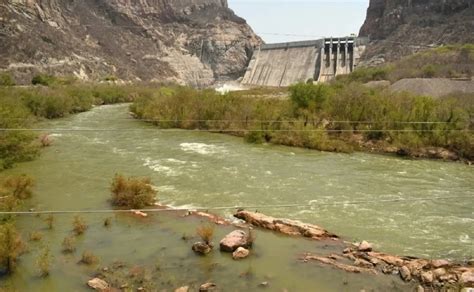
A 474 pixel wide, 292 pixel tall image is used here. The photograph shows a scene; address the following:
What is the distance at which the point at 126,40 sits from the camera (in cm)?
8688

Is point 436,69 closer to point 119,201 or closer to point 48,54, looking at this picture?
point 119,201

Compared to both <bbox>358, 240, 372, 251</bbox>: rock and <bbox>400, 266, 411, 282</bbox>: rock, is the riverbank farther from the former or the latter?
<bbox>400, 266, 411, 282</bbox>: rock

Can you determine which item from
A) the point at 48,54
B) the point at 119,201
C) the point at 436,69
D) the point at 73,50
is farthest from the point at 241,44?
the point at 119,201

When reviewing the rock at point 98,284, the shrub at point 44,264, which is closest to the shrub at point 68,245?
the shrub at point 44,264

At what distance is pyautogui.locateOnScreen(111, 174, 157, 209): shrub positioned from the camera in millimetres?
14320

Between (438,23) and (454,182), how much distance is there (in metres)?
59.0

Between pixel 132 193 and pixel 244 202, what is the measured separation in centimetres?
351

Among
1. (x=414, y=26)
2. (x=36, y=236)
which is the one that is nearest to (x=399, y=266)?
(x=36, y=236)

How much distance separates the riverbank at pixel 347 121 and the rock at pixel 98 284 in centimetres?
1699

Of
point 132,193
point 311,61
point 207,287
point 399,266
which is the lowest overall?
point 207,287

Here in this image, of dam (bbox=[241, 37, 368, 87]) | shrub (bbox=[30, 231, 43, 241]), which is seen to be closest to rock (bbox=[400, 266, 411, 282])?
shrub (bbox=[30, 231, 43, 241])

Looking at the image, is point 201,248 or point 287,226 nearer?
point 201,248

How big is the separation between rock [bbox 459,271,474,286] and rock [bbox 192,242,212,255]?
5247 mm

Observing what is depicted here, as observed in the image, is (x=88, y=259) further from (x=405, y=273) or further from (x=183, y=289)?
(x=405, y=273)
